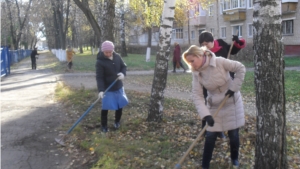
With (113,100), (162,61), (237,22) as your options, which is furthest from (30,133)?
(237,22)

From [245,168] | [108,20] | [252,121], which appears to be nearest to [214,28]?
[108,20]

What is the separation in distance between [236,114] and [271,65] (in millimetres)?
787

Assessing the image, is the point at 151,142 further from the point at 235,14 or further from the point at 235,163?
the point at 235,14

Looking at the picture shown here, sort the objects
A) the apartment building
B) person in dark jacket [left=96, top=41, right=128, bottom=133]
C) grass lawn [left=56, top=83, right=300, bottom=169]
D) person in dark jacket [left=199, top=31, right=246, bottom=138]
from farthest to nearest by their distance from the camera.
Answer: the apartment building → person in dark jacket [left=96, top=41, right=128, bottom=133] → person in dark jacket [left=199, top=31, right=246, bottom=138] → grass lawn [left=56, top=83, right=300, bottom=169]

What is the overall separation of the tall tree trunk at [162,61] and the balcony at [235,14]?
91.1 feet

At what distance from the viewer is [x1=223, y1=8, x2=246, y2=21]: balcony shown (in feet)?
105

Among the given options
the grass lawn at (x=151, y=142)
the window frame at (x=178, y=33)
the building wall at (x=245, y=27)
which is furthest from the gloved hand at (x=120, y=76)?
the window frame at (x=178, y=33)

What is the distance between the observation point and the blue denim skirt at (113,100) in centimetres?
596

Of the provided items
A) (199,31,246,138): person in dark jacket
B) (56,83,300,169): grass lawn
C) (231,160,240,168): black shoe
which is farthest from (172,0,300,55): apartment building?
(231,160,240,168): black shoe

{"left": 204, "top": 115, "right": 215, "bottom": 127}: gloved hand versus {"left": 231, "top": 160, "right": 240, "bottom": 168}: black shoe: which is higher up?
{"left": 204, "top": 115, "right": 215, "bottom": 127}: gloved hand

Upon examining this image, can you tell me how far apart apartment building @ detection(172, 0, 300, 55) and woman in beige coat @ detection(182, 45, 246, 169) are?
1309 centimetres

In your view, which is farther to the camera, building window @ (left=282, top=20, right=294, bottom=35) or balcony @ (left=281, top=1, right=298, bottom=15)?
building window @ (left=282, top=20, right=294, bottom=35)

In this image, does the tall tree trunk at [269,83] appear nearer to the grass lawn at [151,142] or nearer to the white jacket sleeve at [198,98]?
the white jacket sleeve at [198,98]

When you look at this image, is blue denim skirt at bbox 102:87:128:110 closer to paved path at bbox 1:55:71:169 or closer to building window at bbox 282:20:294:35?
paved path at bbox 1:55:71:169
